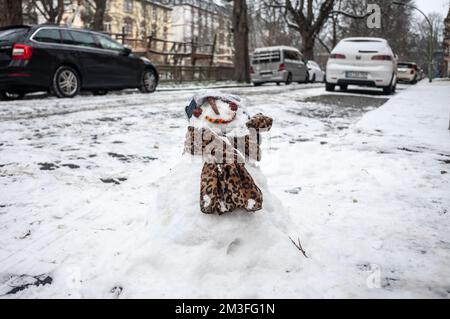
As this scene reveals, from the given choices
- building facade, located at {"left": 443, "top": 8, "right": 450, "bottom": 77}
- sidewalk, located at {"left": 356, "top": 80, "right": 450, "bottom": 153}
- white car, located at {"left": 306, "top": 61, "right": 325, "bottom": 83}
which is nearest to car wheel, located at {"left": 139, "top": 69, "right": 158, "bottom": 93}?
sidewalk, located at {"left": 356, "top": 80, "right": 450, "bottom": 153}

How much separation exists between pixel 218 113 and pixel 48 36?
7.71 metres

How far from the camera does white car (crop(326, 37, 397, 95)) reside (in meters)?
10.3

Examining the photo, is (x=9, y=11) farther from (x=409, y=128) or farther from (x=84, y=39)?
(x=409, y=128)

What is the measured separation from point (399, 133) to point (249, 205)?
392cm

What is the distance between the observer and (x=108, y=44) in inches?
376

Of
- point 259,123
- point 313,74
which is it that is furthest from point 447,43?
point 259,123

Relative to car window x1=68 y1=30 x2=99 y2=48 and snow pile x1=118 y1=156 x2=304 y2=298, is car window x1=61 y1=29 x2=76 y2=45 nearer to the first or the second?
car window x1=68 y1=30 x2=99 y2=48

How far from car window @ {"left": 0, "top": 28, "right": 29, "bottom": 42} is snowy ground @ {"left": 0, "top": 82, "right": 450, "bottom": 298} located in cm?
371

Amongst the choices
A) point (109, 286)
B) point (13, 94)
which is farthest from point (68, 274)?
point (13, 94)

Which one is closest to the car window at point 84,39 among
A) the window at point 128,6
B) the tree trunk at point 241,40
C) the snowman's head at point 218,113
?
the snowman's head at point 218,113

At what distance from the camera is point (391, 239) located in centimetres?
196

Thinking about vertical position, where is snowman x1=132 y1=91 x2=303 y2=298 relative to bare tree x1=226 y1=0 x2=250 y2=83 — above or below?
below

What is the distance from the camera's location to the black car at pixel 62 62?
735 cm

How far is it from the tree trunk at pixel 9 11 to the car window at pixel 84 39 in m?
3.00
